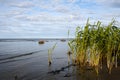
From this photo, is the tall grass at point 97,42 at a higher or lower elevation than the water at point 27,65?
higher

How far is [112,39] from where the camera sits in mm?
10625

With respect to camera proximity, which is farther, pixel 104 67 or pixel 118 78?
pixel 104 67

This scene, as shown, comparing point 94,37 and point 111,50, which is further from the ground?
point 94,37

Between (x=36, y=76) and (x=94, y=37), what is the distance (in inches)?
147

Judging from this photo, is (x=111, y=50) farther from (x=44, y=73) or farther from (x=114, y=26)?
(x=44, y=73)

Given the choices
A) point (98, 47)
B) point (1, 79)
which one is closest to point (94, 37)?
point (98, 47)

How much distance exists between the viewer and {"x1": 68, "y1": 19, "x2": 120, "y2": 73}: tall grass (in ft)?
35.3

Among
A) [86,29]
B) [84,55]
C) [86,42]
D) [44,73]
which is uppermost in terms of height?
[86,29]

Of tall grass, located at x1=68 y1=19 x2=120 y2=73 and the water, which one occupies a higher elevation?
tall grass, located at x1=68 y1=19 x2=120 y2=73

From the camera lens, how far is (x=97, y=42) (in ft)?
35.9

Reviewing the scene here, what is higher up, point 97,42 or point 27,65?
point 97,42

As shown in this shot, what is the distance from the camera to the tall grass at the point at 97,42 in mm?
10750

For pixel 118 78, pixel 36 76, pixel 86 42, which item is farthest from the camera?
pixel 86 42

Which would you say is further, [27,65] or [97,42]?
[27,65]
